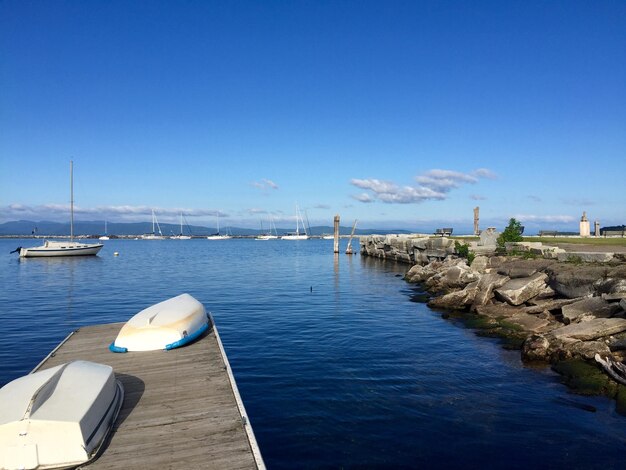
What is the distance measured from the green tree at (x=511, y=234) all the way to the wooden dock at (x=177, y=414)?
28.2 m

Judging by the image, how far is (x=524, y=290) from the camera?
67.9 feet

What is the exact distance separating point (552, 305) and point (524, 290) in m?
2.09

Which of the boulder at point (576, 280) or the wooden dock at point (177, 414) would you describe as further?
the boulder at point (576, 280)

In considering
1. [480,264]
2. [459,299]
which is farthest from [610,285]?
[480,264]

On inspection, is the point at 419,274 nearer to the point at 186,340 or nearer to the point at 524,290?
the point at 524,290

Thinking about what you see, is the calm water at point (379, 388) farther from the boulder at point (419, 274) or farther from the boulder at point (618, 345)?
the boulder at point (419, 274)

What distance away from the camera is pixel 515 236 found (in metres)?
33.7

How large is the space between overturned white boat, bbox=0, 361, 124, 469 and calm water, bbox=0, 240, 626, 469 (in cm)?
349

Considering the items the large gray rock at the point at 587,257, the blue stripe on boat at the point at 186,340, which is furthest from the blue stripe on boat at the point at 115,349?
the large gray rock at the point at 587,257

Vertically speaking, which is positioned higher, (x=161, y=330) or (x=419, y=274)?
(x=161, y=330)

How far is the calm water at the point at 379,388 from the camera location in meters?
8.88

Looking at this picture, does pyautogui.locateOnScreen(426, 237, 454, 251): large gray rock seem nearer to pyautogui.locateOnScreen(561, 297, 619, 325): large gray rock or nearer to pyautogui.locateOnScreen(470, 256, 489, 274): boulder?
pyautogui.locateOnScreen(470, 256, 489, 274): boulder

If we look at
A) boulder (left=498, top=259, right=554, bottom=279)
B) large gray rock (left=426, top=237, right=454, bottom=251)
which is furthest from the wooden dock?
large gray rock (left=426, top=237, right=454, bottom=251)

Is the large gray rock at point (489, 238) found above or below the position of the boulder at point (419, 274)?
above
